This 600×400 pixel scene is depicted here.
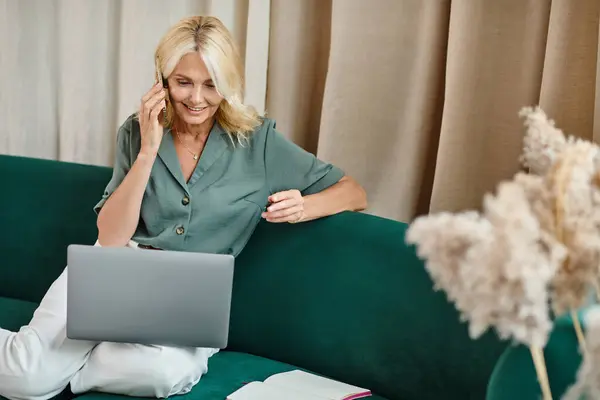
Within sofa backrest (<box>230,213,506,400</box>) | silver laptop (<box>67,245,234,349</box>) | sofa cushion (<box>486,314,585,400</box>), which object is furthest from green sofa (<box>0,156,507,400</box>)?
sofa cushion (<box>486,314,585,400</box>)

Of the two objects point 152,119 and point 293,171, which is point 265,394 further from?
point 152,119

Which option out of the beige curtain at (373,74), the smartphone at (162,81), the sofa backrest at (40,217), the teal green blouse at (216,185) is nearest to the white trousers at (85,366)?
the teal green blouse at (216,185)

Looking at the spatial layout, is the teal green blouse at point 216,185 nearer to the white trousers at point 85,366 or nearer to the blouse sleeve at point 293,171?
the blouse sleeve at point 293,171

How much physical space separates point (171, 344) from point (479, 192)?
2.77 feet

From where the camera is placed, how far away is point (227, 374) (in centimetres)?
182

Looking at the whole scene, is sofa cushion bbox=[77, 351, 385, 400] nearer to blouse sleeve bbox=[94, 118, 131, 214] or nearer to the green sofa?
the green sofa

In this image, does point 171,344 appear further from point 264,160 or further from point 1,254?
point 1,254

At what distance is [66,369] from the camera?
5.79 feet

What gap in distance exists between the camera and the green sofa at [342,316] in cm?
167

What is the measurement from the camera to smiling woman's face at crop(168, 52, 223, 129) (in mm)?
1854

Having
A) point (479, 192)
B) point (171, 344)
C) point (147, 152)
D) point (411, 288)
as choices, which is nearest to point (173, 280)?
point (171, 344)

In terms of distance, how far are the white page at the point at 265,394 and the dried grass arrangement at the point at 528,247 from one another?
912mm

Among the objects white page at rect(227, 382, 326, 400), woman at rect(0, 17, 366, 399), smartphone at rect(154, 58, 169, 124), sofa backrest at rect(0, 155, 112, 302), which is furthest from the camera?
sofa backrest at rect(0, 155, 112, 302)

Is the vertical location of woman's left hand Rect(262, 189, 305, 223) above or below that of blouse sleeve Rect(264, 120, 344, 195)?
below
